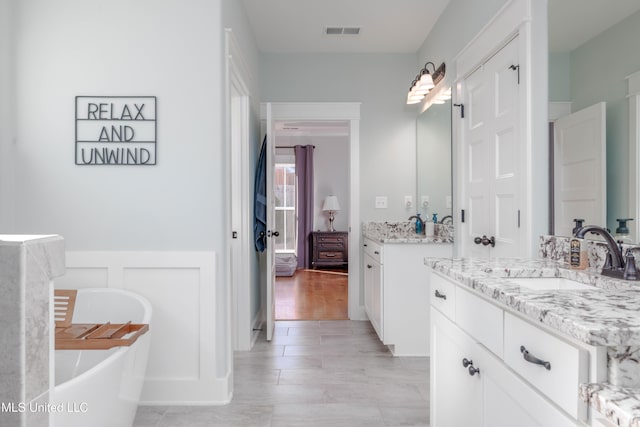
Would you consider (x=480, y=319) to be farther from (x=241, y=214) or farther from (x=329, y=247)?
(x=329, y=247)

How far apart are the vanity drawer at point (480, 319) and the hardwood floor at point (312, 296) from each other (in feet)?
9.36

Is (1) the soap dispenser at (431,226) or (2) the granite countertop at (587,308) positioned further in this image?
(1) the soap dispenser at (431,226)

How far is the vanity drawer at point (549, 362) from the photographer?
80 cm

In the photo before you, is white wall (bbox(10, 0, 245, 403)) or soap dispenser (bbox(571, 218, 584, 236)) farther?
white wall (bbox(10, 0, 245, 403))

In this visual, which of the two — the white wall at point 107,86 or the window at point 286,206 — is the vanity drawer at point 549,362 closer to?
the white wall at point 107,86

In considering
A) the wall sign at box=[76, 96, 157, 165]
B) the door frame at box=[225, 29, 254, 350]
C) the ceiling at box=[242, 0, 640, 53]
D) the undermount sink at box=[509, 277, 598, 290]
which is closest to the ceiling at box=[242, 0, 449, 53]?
the ceiling at box=[242, 0, 640, 53]

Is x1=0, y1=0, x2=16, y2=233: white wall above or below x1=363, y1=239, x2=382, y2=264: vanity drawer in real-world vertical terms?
above

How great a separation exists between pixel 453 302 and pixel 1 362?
1337 mm

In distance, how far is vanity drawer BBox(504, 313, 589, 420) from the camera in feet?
2.63

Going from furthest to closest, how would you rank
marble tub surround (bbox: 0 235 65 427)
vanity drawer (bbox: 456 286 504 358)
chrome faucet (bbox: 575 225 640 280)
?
chrome faucet (bbox: 575 225 640 280)
vanity drawer (bbox: 456 286 504 358)
marble tub surround (bbox: 0 235 65 427)

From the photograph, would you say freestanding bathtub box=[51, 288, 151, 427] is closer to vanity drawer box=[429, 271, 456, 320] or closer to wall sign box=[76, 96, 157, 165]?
wall sign box=[76, 96, 157, 165]

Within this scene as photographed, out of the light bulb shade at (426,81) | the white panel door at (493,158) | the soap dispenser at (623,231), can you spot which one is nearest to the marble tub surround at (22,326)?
the soap dispenser at (623,231)

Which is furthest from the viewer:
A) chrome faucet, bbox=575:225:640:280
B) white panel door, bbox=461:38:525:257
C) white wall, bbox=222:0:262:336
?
white wall, bbox=222:0:262:336

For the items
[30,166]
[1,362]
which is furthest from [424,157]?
[1,362]
